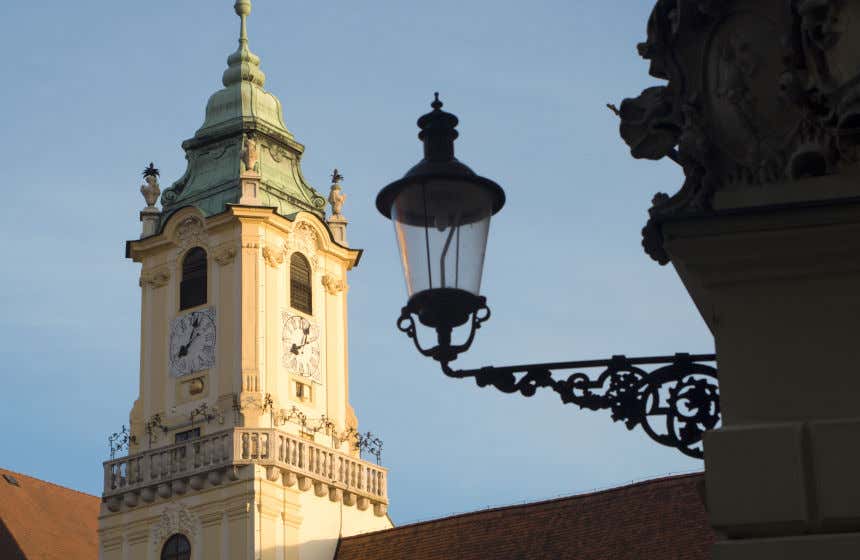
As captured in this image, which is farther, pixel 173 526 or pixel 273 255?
pixel 273 255

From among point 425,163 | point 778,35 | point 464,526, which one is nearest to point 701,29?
point 778,35

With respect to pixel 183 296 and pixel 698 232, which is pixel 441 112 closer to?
pixel 698 232

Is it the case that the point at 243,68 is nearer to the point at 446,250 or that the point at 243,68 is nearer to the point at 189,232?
the point at 189,232

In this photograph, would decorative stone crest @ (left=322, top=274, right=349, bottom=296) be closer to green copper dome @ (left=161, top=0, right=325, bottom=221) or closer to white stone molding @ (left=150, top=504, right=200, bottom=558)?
green copper dome @ (left=161, top=0, right=325, bottom=221)

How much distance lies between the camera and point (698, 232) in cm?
603

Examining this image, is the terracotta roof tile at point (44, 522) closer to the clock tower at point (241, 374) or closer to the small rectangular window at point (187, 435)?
the clock tower at point (241, 374)

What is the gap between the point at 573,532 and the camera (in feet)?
107

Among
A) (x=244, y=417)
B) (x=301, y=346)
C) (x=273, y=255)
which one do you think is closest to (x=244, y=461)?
(x=244, y=417)

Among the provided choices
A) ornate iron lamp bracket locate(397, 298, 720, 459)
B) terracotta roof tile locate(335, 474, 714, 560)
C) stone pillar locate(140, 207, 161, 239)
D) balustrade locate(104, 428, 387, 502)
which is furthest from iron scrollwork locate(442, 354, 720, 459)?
stone pillar locate(140, 207, 161, 239)

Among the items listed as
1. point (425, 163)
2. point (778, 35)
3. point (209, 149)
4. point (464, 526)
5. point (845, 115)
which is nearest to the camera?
point (845, 115)

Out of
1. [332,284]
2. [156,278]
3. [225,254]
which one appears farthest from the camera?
[332,284]

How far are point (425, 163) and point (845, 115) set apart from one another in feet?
6.84

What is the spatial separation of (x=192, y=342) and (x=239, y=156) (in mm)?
4020

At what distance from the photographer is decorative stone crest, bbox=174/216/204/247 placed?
36406mm
